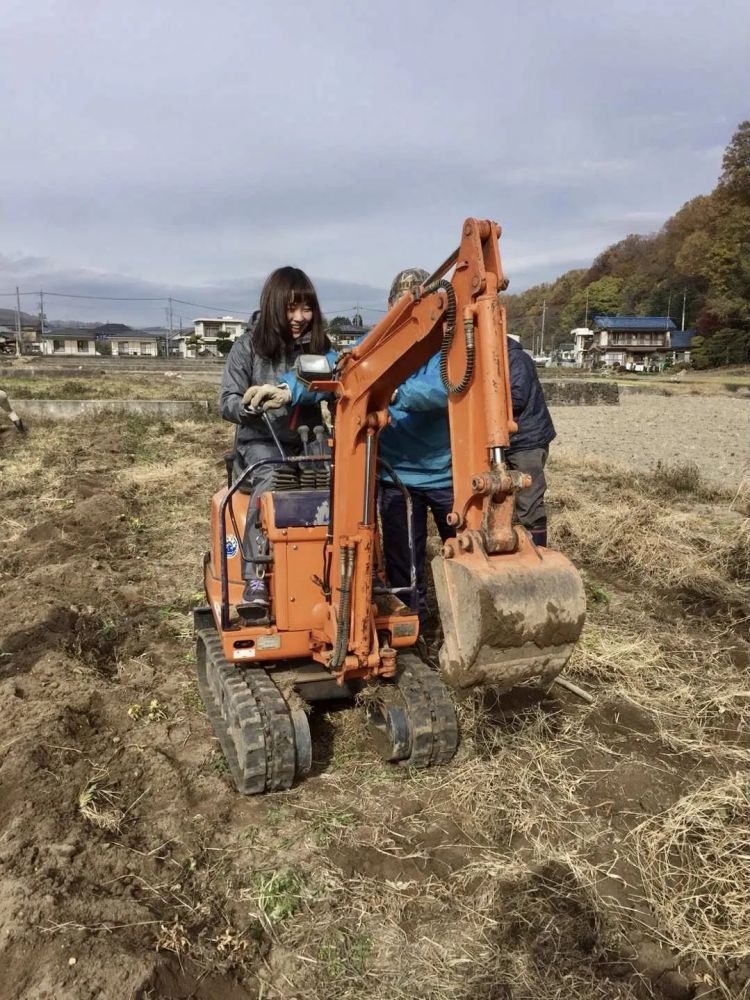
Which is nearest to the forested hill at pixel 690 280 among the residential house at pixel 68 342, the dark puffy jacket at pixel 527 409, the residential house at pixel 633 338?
the residential house at pixel 633 338

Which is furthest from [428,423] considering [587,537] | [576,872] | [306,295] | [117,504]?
[117,504]

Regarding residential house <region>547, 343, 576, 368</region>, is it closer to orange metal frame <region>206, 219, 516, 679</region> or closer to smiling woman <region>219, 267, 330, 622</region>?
smiling woman <region>219, 267, 330, 622</region>

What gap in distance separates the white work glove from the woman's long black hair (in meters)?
0.65

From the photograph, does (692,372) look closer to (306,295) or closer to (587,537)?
(587,537)

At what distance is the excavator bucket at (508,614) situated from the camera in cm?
242

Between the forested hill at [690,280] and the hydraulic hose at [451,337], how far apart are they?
3308 cm

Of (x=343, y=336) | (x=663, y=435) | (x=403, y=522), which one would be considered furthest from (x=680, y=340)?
(x=403, y=522)

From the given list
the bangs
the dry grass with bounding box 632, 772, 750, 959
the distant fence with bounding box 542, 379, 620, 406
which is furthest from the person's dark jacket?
the distant fence with bounding box 542, 379, 620, 406

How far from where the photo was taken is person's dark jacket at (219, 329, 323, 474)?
171 inches

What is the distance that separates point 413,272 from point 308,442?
1147mm

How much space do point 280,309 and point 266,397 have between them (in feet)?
2.47

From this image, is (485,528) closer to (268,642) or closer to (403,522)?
(268,642)

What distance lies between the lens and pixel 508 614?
2.41 meters

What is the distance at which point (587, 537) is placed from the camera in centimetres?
809
